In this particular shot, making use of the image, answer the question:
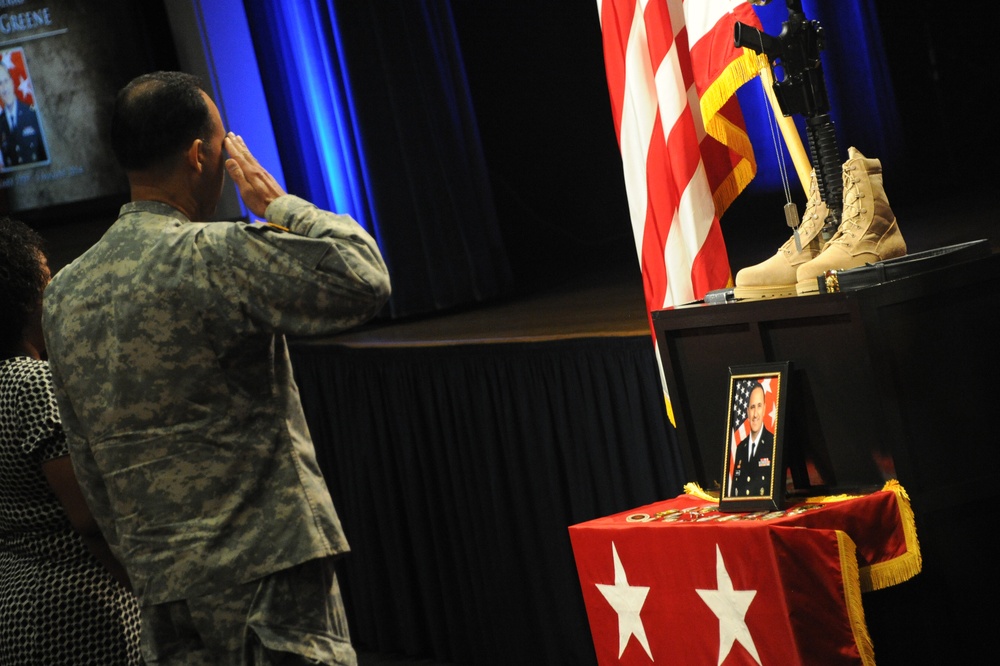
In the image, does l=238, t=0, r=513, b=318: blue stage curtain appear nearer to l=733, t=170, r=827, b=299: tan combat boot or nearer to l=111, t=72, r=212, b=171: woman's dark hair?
l=733, t=170, r=827, b=299: tan combat boot

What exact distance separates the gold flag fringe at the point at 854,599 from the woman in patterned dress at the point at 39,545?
4.01 ft

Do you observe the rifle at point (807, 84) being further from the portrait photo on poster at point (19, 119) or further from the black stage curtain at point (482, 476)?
the portrait photo on poster at point (19, 119)

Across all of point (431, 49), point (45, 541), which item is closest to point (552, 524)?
point (45, 541)

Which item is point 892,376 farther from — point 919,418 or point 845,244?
point 845,244

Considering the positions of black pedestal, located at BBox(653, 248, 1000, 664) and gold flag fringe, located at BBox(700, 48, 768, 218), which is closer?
black pedestal, located at BBox(653, 248, 1000, 664)

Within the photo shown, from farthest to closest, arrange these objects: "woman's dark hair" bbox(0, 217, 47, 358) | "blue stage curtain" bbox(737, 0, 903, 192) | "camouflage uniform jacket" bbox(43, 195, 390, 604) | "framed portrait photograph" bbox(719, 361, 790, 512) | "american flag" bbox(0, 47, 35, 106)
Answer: "american flag" bbox(0, 47, 35, 106)
"blue stage curtain" bbox(737, 0, 903, 192)
"woman's dark hair" bbox(0, 217, 47, 358)
"framed portrait photograph" bbox(719, 361, 790, 512)
"camouflage uniform jacket" bbox(43, 195, 390, 604)

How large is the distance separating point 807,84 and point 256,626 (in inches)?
48.5

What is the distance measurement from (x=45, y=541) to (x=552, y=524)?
1686mm

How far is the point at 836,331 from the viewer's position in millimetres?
1823

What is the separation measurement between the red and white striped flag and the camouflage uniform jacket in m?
1.06

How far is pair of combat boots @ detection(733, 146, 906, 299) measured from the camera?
6.16 feet

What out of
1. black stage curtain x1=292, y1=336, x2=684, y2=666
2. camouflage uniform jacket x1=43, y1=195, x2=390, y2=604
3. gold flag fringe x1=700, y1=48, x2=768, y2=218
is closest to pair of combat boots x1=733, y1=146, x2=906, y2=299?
gold flag fringe x1=700, y1=48, x2=768, y2=218

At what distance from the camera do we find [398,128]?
5734 millimetres

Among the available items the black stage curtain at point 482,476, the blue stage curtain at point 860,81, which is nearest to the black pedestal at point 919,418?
the black stage curtain at point 482,476
